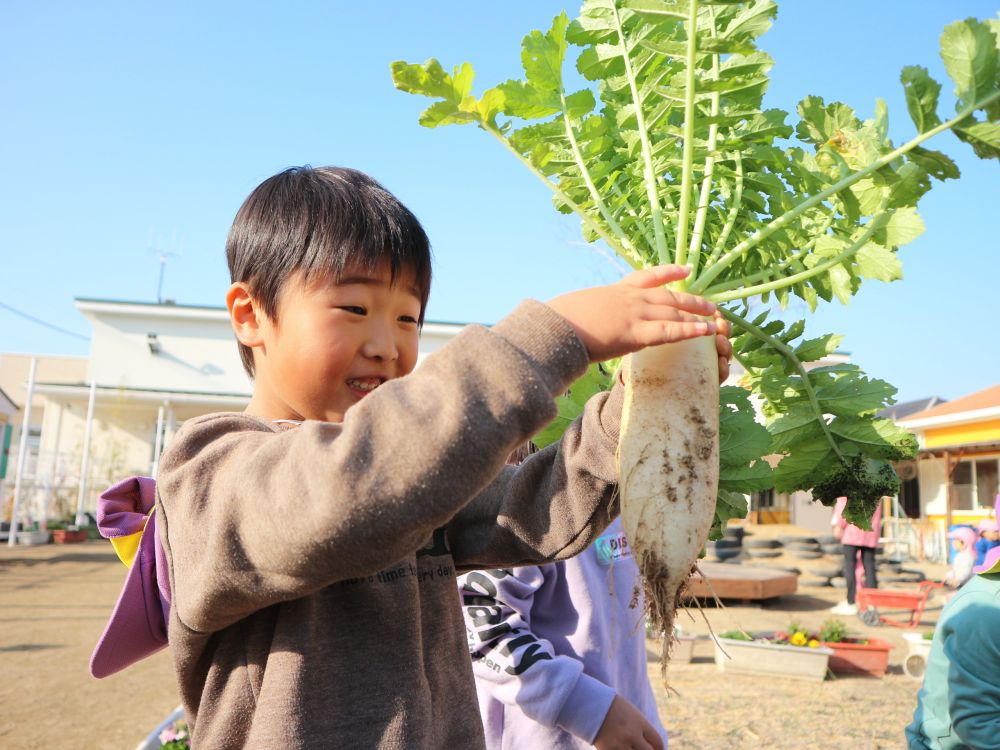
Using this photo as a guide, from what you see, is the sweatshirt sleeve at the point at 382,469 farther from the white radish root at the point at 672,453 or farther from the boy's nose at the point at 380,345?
the white radish root at the point at 672,453

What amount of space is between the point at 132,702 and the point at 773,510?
2330 centimetres

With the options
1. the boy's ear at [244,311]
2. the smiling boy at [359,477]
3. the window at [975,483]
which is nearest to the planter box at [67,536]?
the smiling boy at [359,477]

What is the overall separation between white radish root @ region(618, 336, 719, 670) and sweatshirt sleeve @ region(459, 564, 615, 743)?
544mm

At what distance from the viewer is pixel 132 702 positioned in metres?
6.34

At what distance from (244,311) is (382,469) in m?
0.74

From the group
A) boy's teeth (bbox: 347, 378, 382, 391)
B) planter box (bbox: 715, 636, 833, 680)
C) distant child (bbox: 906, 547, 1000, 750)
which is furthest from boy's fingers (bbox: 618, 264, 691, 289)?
planter box (bbox: 715, 636, 833, 680)

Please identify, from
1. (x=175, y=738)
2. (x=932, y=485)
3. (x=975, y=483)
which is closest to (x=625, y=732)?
(x=175, y=738)

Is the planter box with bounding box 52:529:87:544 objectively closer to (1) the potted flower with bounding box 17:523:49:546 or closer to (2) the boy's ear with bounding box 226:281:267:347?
(1) the potted flower with bounding box 17:523:49:546

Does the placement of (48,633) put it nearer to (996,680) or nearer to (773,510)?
(996,680)

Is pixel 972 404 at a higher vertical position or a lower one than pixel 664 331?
higher

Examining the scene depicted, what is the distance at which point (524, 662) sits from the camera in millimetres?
2305

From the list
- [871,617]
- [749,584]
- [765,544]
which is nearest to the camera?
[871,617]

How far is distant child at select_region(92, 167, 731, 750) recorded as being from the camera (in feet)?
3.34

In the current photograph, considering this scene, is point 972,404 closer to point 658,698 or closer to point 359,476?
point 658,698
